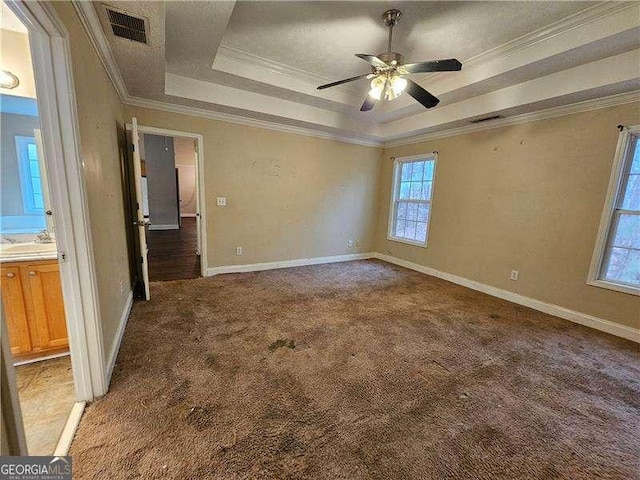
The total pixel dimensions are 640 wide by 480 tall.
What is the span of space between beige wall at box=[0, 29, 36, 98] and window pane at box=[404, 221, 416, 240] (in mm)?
4936

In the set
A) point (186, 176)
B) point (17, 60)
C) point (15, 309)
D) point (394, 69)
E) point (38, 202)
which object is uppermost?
point (394, 69)

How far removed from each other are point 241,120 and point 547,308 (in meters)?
4.73

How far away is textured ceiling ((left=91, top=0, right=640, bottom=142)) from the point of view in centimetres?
204

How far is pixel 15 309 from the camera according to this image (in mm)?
1771

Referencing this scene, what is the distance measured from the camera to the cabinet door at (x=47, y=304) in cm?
180

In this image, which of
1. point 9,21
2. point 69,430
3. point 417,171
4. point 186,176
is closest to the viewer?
point 69,430

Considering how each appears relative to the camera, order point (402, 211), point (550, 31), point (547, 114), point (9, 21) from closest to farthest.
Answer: point (9, 21) → point (550, 31) → point (547, 114) → point (402, 211)

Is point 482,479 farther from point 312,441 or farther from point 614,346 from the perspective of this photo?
point 614,346

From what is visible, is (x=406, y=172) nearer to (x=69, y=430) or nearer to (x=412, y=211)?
(x=412, y=211)

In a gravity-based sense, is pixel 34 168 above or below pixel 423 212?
above

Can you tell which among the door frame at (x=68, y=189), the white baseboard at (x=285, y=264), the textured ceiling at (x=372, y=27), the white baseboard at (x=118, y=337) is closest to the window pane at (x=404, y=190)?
the white baseboard at (x=285, y=264)

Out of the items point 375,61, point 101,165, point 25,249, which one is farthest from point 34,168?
point 375,61

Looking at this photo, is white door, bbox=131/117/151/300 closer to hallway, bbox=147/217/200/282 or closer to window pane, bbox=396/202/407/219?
hallway, bbox=147/217/200/282

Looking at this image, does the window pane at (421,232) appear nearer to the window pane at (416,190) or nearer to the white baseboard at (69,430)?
the window pane at (416,190)
